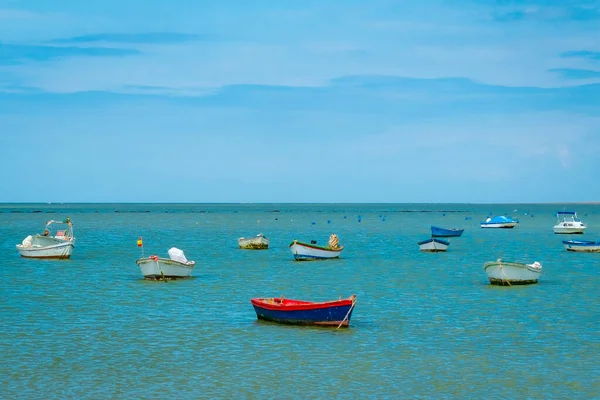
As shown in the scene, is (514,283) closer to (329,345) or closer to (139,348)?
(329,345)

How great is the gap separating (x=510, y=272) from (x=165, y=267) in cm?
2517

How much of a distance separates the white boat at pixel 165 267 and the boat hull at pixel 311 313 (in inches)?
791

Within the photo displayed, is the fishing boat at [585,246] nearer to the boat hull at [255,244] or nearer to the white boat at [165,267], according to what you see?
the boat hull at [255,244]

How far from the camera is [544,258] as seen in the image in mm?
85688

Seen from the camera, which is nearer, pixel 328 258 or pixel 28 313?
pixel 28 313

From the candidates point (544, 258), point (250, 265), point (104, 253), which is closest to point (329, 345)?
point (250, 265)

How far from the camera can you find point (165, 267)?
58.8 metres

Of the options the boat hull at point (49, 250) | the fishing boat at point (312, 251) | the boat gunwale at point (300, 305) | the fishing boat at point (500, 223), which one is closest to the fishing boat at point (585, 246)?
the fishing boat at point (312, 251)

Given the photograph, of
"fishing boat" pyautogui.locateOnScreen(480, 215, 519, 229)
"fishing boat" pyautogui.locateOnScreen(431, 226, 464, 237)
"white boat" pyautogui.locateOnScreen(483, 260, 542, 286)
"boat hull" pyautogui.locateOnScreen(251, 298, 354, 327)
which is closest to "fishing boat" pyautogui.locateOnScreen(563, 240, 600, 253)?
"fishing boat" pyautogui.locateOnScreen(431, 226, 464, 237)

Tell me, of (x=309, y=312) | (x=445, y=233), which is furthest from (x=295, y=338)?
(x=445, y=233)

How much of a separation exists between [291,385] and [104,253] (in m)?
68.9

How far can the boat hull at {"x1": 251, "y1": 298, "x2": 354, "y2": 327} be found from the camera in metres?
37.2

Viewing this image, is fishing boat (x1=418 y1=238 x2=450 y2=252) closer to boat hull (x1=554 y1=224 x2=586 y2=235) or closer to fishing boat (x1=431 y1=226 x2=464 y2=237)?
fishing boat (x1=431 y1=226 x2=464 y2=237)

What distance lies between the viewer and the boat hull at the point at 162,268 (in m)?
58.3
